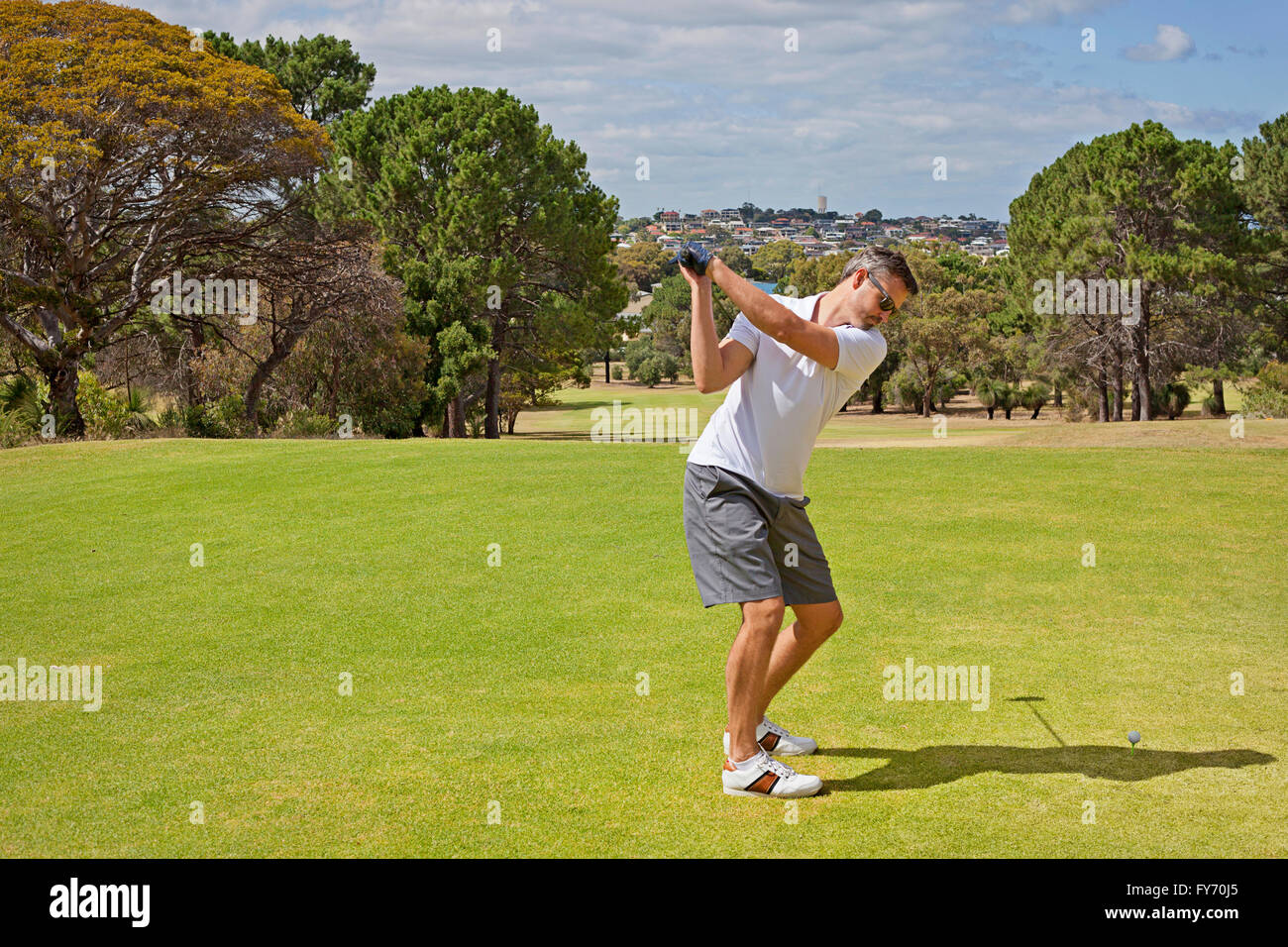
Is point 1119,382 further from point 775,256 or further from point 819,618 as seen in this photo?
point 775,256

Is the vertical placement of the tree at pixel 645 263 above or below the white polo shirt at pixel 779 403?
above

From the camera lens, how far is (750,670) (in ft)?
16.4

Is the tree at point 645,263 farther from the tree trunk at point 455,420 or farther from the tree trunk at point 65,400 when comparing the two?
the tree trunk at point 65,400

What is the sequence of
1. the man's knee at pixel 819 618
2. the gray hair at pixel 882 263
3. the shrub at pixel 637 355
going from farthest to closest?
the shrub at pixel 637 355 → the man's knee at pixel 819 618 → the gray hair at pixel 882 263

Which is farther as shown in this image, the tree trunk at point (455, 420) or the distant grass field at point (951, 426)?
the tree trunk at point (455, 420)

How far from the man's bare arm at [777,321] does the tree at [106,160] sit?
20.7 m

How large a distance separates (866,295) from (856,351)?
0.35 metres

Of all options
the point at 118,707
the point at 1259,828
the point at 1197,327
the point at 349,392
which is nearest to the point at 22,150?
the point at 349,392

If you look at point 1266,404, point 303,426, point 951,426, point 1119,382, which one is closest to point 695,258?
point 303,426

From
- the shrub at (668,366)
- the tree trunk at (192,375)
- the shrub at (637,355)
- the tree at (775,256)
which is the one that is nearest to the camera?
the tree trunk at (192,375)

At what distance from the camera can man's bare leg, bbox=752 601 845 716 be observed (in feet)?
17.8

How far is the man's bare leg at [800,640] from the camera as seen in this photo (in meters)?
5.43

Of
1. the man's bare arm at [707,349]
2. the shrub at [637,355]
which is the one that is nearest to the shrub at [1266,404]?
the man's bare arm at [707,349]

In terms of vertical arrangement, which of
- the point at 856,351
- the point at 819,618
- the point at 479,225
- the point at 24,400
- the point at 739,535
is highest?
the point at 479,225
